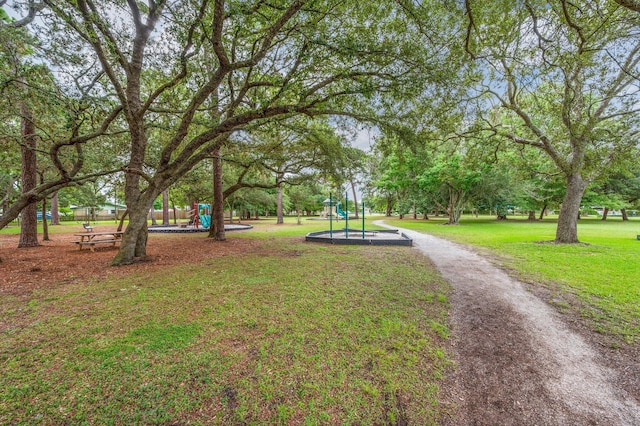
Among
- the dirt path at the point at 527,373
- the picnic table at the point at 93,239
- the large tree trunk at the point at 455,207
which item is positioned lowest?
the dirt path at the point at 527,373

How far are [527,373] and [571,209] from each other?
1133 centimetres

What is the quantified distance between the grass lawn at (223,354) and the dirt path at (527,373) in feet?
0.91

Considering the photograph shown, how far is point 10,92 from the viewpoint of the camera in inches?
199

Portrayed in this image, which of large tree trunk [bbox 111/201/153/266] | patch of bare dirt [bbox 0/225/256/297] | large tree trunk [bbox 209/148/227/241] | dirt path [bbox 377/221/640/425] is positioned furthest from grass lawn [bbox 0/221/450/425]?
large tree trunk [bbox 209/148/227/241]

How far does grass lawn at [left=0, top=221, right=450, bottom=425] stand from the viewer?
2.13 metres

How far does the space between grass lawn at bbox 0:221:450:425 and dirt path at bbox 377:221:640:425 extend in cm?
28

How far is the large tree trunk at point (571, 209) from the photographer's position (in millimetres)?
10297

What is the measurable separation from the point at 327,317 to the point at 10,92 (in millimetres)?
7429

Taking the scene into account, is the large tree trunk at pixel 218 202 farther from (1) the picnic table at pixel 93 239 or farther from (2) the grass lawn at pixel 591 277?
(2) the grass lawn at pixel 591 277

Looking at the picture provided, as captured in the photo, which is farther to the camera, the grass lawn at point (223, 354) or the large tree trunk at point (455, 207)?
the large tree trunk at point (455, 207)

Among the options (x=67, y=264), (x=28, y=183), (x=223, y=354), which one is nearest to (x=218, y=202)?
(x=67, y=264)

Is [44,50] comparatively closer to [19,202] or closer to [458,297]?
[19,202]


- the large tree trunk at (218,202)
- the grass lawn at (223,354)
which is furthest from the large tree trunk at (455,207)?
the grass lawn at (223,354)

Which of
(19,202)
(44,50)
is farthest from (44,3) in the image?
(19,202)
